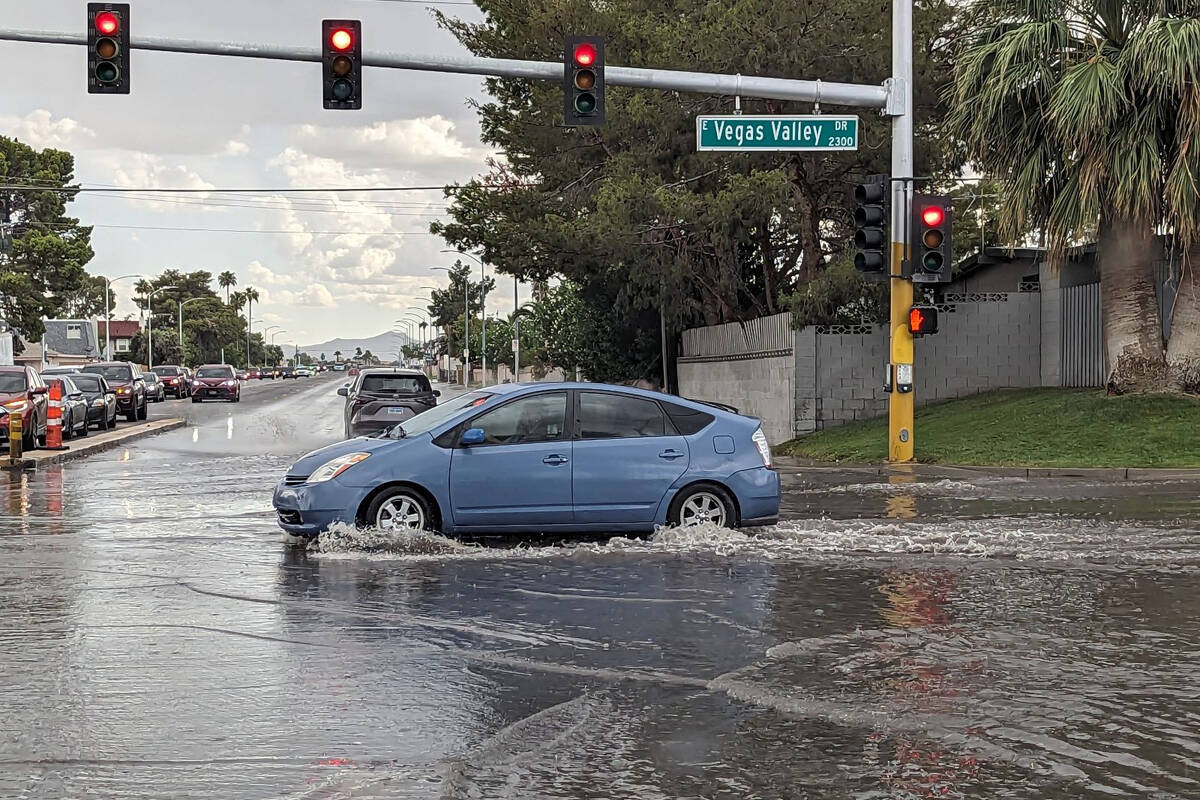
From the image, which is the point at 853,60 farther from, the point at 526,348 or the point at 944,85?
the point at 526,348

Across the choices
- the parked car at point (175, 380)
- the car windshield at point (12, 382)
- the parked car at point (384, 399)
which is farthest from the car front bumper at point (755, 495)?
the parked car at point (175, 380)

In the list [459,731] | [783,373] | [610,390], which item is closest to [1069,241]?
[783,373]

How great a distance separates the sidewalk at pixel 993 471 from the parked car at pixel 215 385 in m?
44.7

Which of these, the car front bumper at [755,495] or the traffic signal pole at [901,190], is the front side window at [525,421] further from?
the traffic signal pole at [901,190]

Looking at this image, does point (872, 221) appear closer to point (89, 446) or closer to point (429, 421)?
point (429, 421)

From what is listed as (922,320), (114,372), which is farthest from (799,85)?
(114,372)

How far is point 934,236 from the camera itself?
21.1m

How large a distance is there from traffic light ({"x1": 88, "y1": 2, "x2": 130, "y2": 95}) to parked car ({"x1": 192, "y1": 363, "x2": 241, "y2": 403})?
45197 mm

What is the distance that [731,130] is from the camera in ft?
67.7

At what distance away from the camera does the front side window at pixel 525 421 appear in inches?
507

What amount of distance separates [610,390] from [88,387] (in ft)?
90.4

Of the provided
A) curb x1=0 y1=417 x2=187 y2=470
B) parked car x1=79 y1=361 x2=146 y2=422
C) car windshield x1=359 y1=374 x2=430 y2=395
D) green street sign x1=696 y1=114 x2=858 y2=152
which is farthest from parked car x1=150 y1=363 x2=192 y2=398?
green street sign x1=696 y1=114 x2=858 y2=152

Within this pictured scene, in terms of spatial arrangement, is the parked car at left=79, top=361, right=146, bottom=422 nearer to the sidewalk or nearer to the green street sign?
the sidewalk

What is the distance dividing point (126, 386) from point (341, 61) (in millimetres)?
26068
